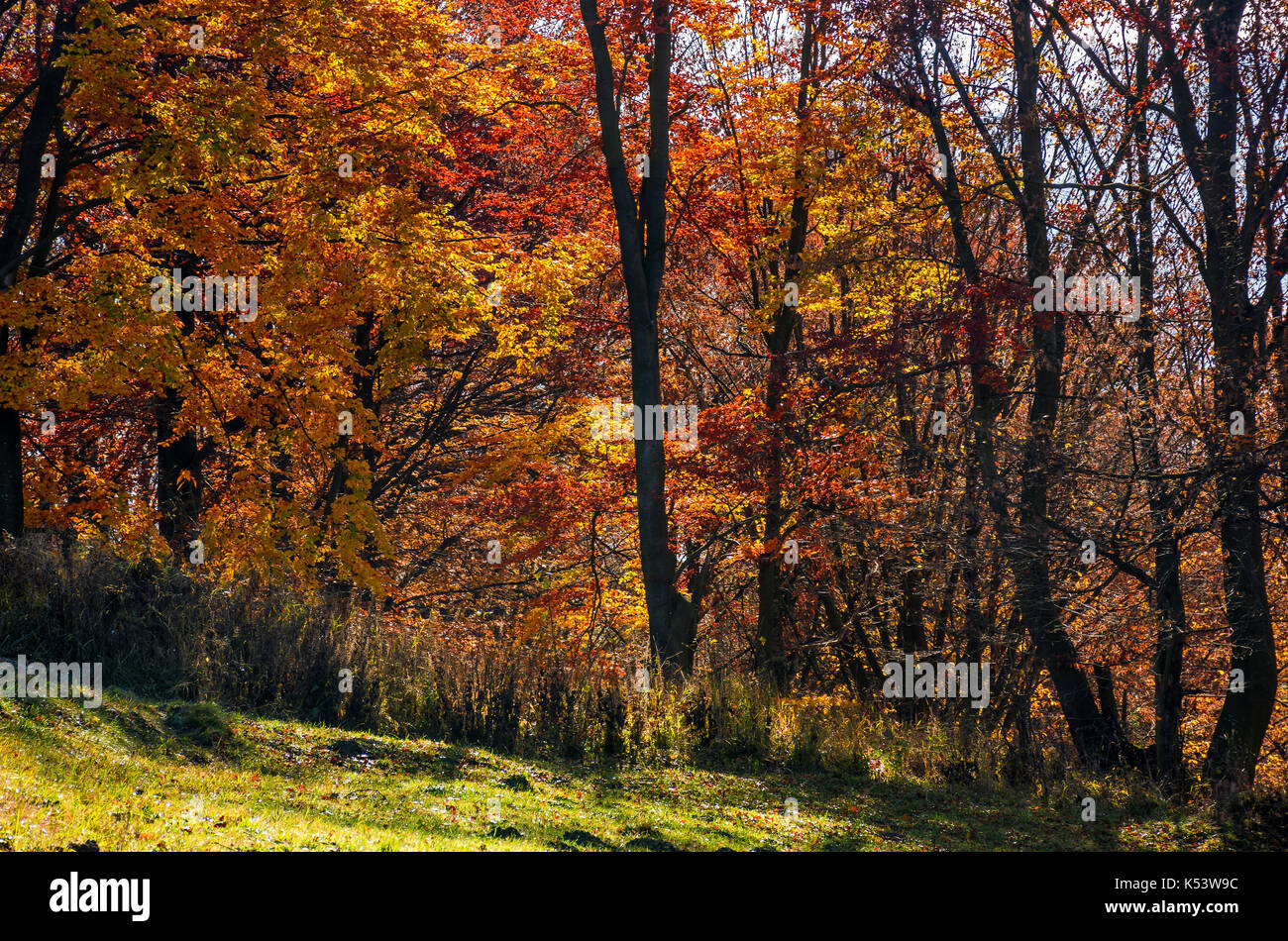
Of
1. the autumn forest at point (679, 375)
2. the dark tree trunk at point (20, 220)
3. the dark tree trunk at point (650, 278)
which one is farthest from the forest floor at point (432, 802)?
the dark tree trunk at point (20, 220)

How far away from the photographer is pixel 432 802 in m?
7.57

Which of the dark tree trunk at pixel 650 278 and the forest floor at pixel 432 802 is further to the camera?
the dark tree trunk at pixel 650 278

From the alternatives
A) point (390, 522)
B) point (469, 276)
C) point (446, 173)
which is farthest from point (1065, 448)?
point (390, 522)

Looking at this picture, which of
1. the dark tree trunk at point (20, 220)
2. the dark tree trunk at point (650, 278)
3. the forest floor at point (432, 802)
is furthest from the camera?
the dark tree trunk at point (650, 278)

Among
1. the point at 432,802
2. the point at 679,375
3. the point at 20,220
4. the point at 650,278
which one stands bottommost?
the point at 432,802

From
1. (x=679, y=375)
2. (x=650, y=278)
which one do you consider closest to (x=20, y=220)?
(x=650, y=278)

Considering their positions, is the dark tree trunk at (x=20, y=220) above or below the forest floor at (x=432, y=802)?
above

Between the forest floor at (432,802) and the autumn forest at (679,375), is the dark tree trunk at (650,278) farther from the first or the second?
the forest floor at (432,802)

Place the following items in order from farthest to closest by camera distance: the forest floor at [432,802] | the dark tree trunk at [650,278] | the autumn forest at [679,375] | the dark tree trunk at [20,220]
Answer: the dark tree trunk at [650,278] → the dark tree trunk at [20,220] → the autumn forest at [679,375] → the forest floor at [432,802]

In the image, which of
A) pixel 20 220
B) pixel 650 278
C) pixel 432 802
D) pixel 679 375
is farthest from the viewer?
pixel 679 375

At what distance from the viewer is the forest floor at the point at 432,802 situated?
243 inches

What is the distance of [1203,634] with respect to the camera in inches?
444

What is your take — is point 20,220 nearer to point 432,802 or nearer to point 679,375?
point 432,802

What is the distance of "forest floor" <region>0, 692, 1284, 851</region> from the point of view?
617 centimetres
